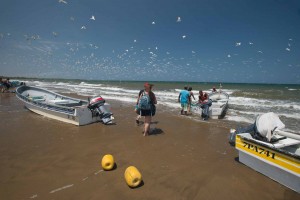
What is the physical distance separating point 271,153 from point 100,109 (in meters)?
6.78

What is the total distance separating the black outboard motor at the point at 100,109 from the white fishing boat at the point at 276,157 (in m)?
5.71

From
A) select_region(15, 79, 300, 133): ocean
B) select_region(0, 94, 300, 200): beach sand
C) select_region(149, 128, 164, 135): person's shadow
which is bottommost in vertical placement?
select_region(0, 94, 300, 200): beach sand

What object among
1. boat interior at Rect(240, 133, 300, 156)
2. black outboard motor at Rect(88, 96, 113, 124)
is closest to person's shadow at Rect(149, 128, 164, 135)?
black outboard motor at Rect(88, 96, 113, 124)

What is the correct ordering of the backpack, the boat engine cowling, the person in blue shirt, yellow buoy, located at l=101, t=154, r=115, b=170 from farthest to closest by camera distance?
1. the person in blue shirt
2. the boat engine cowling
3. the backpack
4. yellow buoy, located at l=101, t=154, r=115, b=170

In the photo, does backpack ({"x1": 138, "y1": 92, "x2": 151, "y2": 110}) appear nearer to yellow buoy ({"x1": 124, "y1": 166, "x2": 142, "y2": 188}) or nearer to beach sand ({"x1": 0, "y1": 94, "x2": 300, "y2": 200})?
beach sand ({"x1": 0, "y1": 94, "x2": 300, "y2": 200})

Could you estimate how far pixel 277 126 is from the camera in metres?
4.20

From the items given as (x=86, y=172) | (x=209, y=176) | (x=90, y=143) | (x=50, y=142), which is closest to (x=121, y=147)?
(x=90, y=143)

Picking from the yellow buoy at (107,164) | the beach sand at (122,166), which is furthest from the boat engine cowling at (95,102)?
the yellow buoy at (107,164)

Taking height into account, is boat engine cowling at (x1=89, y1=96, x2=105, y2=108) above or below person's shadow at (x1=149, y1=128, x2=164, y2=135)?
above

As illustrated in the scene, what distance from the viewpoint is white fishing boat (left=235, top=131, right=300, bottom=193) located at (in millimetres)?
3490

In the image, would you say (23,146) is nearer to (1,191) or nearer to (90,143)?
(90,143)

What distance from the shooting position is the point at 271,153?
382 cm

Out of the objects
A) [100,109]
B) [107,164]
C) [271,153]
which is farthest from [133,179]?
[100,109]

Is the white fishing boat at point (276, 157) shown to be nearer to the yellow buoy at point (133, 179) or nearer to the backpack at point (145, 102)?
the yellow buoy at point (133, 179)
